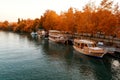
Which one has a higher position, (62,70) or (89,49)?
(89,49)

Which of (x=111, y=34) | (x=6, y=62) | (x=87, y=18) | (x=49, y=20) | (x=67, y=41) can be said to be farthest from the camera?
(x=49, y=20)

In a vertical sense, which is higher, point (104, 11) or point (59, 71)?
point (104, 11)

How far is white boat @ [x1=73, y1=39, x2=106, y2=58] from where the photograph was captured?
47828 mm

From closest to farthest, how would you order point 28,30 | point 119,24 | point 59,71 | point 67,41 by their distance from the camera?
point 59,71 < point 119,24 < point 67,41 < point 28,30

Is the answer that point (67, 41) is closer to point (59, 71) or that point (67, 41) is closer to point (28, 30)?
point (59, 71)

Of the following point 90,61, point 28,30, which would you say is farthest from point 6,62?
point 28,30

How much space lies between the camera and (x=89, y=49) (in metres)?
50.2

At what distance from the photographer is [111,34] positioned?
60.0 m

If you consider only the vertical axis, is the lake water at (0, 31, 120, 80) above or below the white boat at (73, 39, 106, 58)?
below

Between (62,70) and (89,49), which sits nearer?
(62,70)

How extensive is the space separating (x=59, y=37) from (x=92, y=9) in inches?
752

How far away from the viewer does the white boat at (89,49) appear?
4783cm

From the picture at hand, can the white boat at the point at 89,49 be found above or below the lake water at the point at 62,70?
above

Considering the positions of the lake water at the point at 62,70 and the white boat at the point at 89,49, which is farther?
the white boat at the point at 89,49
